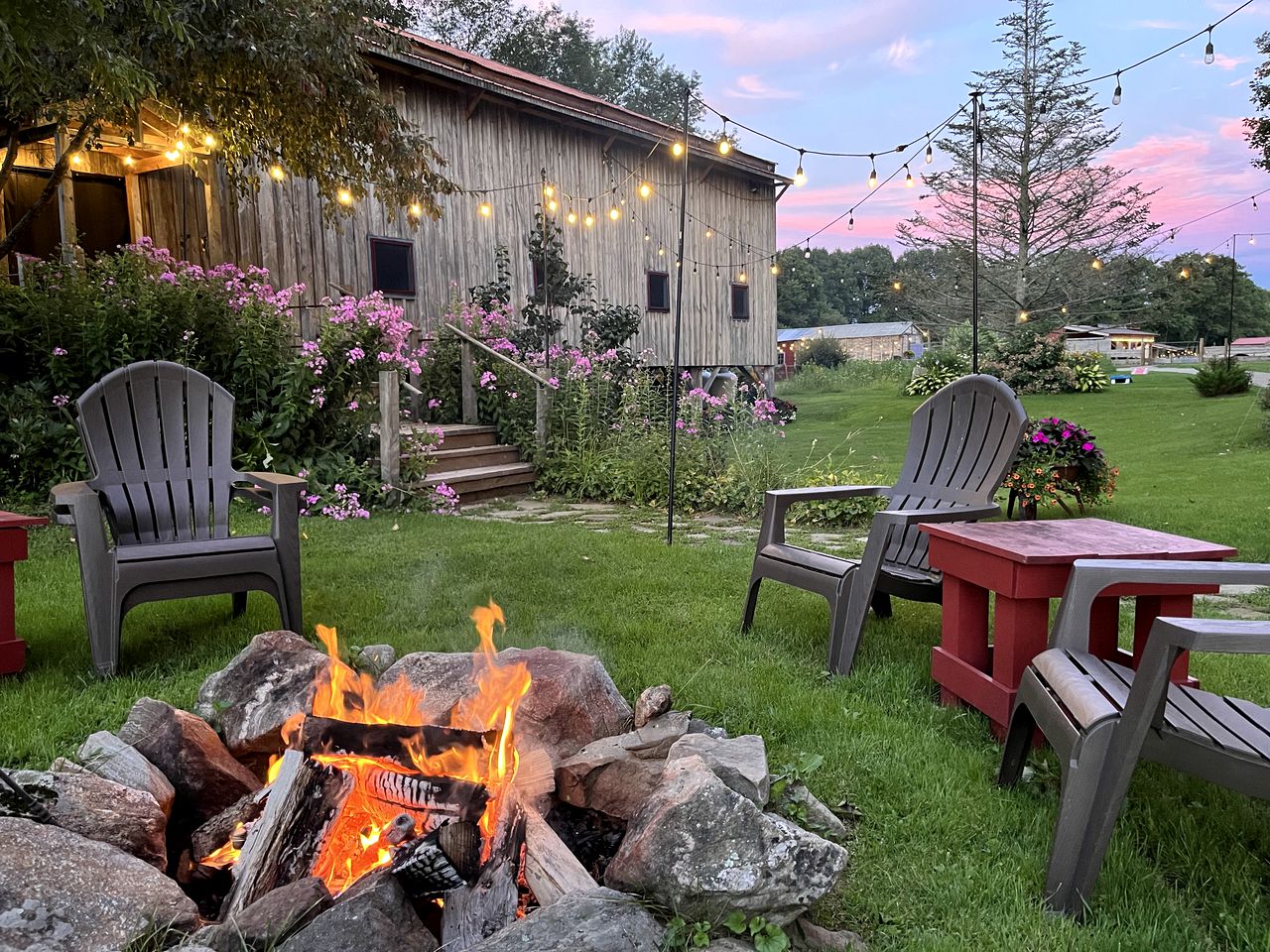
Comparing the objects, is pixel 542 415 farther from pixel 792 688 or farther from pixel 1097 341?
pixel 1097 341

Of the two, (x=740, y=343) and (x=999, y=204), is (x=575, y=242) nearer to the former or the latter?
(x=740, y=343)

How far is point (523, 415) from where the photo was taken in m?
8.77

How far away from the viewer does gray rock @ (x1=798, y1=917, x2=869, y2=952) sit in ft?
5.29

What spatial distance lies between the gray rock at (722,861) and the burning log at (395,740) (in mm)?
454

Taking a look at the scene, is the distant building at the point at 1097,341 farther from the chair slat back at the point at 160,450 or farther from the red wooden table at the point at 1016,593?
the chair slat back at the point at 160,450

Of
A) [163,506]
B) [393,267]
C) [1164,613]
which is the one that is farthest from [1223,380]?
[163,506]

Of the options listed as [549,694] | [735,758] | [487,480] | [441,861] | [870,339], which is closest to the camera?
[441,861]

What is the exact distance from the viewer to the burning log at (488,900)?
5.26ft

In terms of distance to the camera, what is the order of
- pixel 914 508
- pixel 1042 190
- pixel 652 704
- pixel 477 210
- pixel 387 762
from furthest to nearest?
pixel 1042 190, pixel 477 210, pixel 914 508, pixel 652 704, pixel 387 762

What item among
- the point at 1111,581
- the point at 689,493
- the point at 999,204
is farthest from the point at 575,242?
the point at 999,204

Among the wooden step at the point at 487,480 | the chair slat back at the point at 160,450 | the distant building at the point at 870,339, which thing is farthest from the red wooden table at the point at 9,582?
the distant building at the point at 870,339

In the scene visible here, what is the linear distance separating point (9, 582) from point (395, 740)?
1.76 m

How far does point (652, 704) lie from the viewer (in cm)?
246

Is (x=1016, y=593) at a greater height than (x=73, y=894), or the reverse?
(x=1016, y=593)
